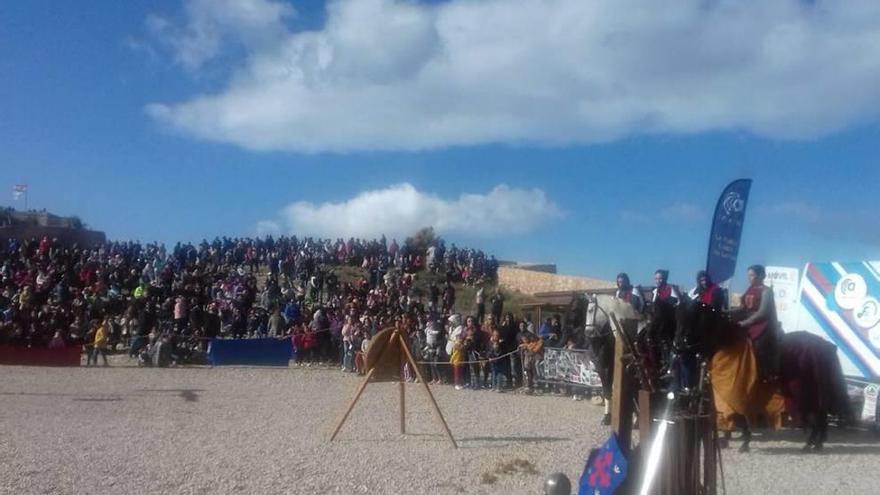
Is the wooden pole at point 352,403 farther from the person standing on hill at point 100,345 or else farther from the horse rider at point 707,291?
the person standing on hill at point 100,345

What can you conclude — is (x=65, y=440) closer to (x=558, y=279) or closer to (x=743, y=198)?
(x=743, y=198)

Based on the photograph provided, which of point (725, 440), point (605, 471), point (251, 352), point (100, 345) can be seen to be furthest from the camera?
point (251, 352)

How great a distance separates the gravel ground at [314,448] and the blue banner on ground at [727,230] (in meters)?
2.28

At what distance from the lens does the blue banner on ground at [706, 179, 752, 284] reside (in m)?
10.9

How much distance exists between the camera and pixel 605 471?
6.15 metres

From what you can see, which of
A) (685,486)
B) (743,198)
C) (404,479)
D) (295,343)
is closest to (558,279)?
(295,343)

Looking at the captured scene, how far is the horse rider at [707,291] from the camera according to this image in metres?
9.88

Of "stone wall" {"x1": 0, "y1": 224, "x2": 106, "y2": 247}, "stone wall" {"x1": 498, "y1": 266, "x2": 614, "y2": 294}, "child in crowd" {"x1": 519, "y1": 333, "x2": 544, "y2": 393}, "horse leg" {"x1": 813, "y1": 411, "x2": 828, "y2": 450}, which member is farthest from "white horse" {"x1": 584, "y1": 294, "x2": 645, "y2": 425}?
"stone wall" {"x1": 0, "y1": 224, "x2": 106, "y2": 247}

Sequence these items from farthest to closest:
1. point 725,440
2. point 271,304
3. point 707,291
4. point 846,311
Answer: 1. point 271,304
2. point 846,311
3. point 725,440
4. point 707,291

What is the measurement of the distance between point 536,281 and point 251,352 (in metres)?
18.7

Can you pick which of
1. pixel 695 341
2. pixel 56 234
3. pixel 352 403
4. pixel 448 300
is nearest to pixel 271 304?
pixel 448 300

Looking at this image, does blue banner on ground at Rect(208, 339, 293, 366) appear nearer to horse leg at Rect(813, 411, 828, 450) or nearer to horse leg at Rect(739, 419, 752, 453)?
horse leg at Rect(739, 419, 752, 453)

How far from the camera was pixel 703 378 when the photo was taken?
6301mm

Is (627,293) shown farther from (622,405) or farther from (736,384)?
(622,405)
